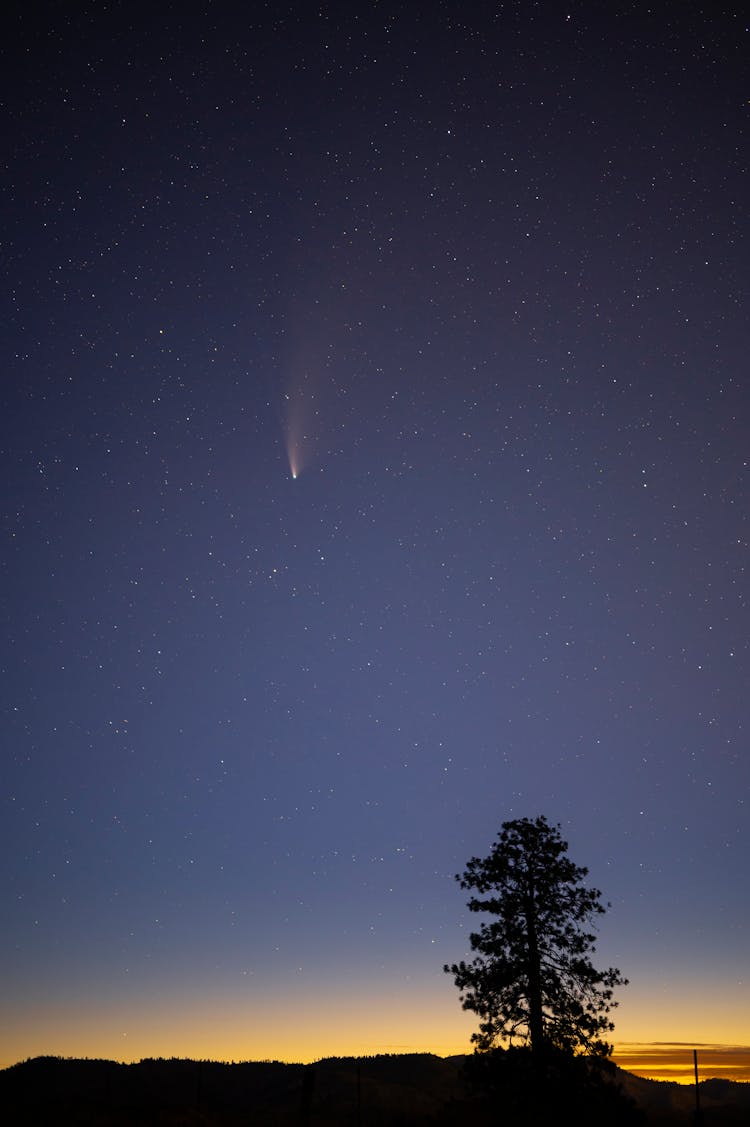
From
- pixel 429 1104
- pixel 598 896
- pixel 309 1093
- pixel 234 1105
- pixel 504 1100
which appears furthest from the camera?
pixel 234 1105

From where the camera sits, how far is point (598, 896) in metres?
30.5

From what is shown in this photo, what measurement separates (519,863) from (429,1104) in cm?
15904

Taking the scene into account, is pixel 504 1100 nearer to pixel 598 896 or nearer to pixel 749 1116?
pixel 598 896

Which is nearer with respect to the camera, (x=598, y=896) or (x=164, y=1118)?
(x=598, y=896)

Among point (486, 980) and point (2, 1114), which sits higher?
point (486, 980)

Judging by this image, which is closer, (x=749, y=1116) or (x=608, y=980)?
(x=608, y=980)

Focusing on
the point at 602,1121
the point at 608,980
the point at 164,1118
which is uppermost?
the point at 608,980

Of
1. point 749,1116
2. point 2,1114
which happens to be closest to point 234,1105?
point 2,1114

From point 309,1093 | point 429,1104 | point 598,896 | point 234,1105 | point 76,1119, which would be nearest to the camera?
point 309,1093

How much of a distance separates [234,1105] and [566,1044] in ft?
578

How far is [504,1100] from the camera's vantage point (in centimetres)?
2828

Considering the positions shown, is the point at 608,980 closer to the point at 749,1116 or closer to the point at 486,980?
the point at 486,980

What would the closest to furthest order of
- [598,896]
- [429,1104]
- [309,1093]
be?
[309,1093], [598,896], [429,1104]

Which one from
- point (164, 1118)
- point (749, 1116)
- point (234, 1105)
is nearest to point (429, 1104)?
point (234, 1105)
